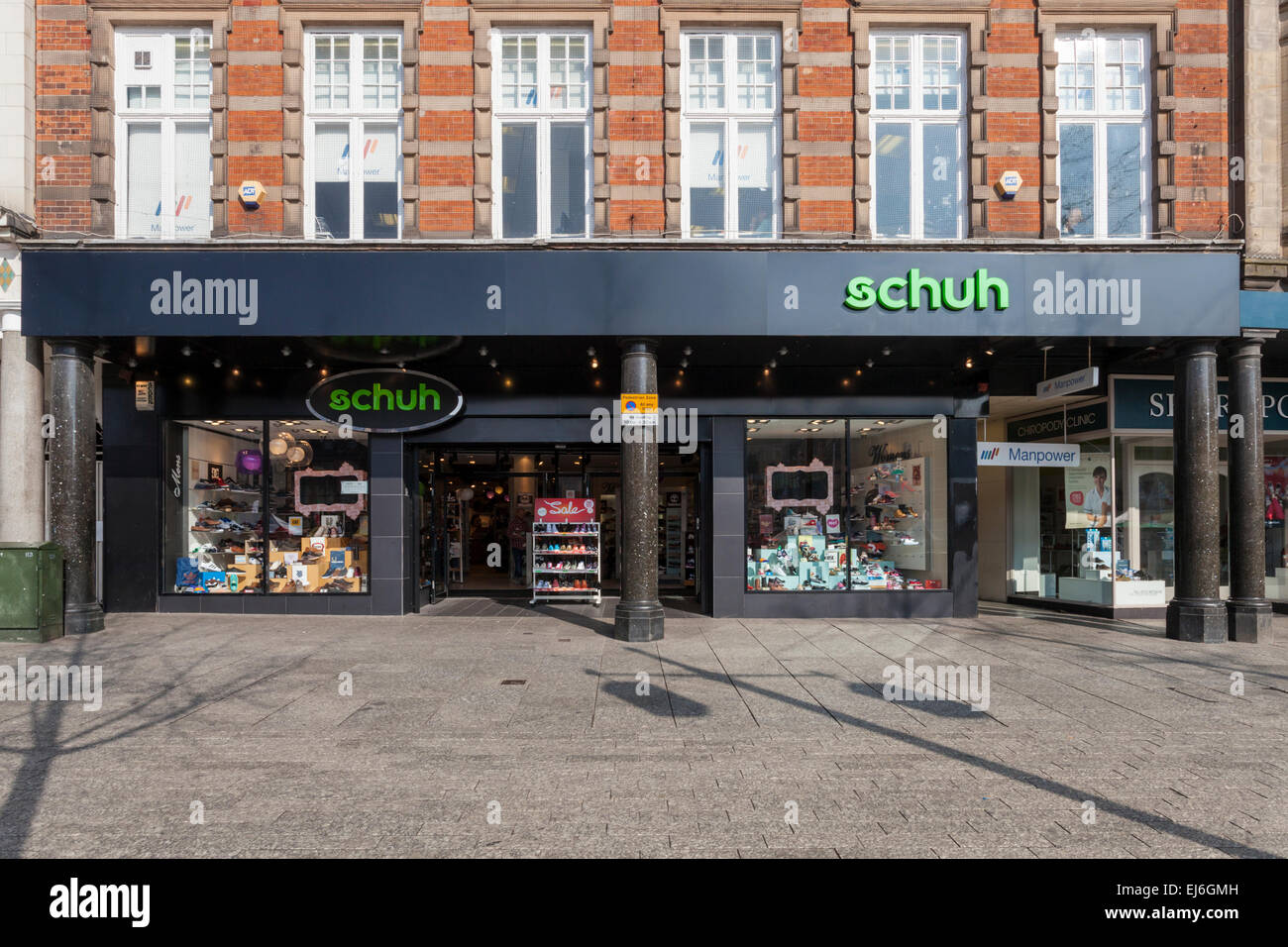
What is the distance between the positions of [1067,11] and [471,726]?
13.0 meters

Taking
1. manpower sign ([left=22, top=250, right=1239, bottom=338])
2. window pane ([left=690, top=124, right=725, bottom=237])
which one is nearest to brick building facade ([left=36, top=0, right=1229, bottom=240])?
window pane ([left=690, top=124, right=725, bottom=237])

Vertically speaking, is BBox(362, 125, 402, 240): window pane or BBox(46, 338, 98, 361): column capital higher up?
BBox(362, 125, 402, 240): window pane

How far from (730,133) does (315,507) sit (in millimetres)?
9170

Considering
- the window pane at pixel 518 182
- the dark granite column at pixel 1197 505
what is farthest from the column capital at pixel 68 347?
the dark granite column at pixel 1197 505

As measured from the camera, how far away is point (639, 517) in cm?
1056

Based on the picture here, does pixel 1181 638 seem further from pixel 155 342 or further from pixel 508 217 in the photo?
pixel 155 342

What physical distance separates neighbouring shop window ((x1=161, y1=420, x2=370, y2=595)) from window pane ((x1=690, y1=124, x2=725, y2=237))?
22.1ft

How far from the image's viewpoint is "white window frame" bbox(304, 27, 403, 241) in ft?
38.0

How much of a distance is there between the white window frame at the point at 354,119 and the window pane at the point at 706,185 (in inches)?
177

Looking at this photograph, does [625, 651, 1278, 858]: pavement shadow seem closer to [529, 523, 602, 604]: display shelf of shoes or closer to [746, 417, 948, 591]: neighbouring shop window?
[746, 417, 948, 591]: neighbouring shop window

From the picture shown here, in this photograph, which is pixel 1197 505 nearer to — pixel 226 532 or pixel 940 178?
pixel 940 178

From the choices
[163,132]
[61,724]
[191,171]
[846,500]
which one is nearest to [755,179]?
[846,500]

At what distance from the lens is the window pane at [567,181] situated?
11.6 meters

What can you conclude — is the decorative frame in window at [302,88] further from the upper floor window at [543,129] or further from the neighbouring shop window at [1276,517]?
the neighbouring shop window at [1276,517]
